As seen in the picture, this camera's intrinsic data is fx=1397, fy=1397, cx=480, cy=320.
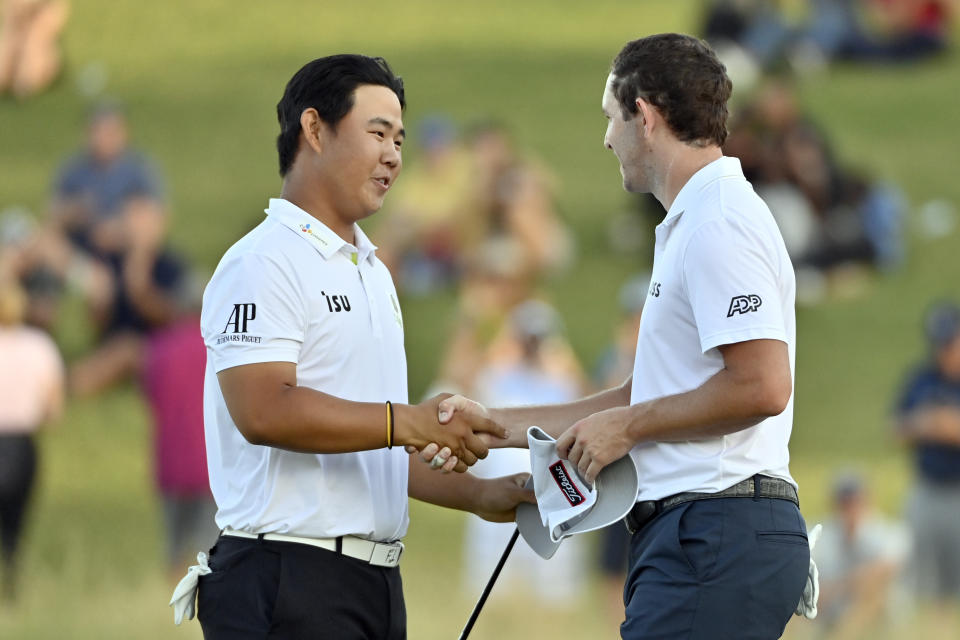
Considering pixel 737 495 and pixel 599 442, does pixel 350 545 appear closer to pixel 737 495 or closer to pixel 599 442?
pixel 599 442

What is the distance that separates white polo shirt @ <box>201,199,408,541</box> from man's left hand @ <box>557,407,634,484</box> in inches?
19.2

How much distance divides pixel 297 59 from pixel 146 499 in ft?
16.4

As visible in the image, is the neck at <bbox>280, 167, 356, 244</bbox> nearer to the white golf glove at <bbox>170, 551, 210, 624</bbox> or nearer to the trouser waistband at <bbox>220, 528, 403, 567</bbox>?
the trouser waistband at <bbox>220, 528, 403, 567</bbox>

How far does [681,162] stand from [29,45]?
12.1 m

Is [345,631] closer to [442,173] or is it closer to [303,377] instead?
A: [303,377]

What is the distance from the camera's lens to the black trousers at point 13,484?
1030cm

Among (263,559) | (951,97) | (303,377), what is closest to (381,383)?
(303,377)

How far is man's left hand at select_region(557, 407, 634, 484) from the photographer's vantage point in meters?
3.13

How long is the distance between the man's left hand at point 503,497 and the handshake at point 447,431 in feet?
0.48

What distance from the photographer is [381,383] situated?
3342 mm

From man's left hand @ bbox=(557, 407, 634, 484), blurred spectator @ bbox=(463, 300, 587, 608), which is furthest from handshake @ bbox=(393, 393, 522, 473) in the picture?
blurred spectator @ bbox=(463, 300, 587, 608)

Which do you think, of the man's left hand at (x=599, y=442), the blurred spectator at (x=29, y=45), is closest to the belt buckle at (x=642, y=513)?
the man's left hand at (x=599, y=442)

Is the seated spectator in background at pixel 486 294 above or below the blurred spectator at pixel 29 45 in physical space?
below

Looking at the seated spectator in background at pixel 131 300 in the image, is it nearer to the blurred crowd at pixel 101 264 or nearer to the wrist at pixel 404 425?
the blurred crowd at pixel 101 264
